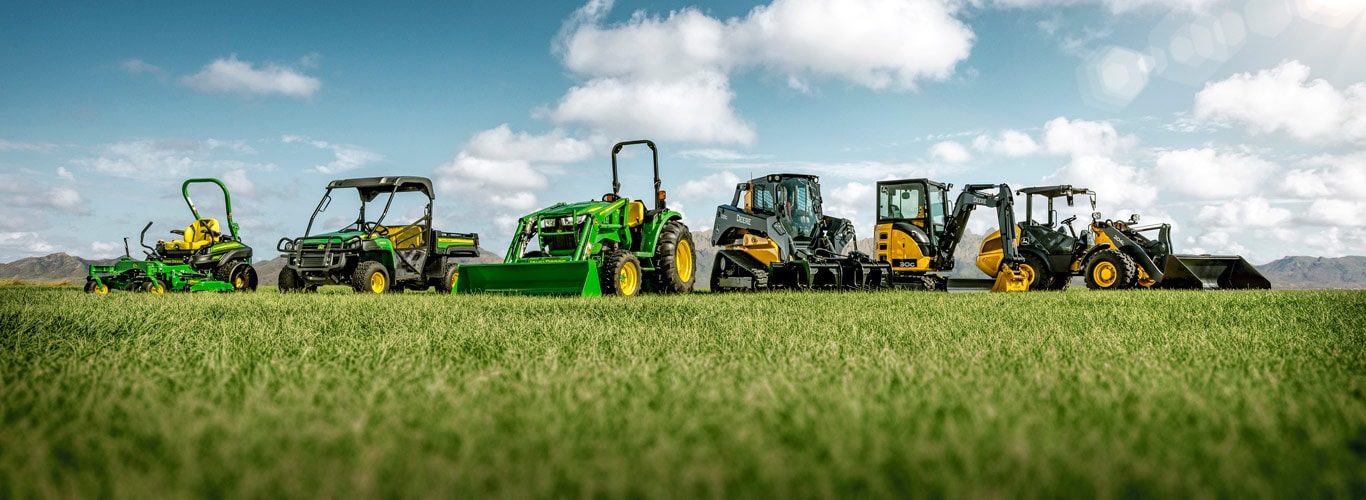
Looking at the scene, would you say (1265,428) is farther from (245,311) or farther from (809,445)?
(245,311)

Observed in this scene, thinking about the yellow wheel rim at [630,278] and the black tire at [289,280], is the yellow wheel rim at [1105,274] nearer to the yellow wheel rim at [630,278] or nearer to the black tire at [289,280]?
the yellow wheel rim at [630,278]

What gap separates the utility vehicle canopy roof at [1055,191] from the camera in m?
16.4

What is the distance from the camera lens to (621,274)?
1029cm

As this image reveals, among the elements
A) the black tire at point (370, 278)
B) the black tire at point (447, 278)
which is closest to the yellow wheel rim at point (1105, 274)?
the black tire at point (447, 278)

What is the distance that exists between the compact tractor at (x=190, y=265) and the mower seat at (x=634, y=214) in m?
6.74

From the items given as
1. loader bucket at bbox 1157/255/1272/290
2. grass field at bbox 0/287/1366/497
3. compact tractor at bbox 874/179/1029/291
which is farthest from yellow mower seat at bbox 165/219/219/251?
loader bucket at bbox 1157/255/1272/290

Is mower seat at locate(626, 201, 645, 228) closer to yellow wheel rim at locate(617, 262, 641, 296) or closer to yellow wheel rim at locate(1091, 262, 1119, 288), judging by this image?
yellow wheel rim at locate(617, 262, 641, 296)

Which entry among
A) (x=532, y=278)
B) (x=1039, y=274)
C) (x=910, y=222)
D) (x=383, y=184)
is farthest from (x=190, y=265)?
Result: (x=1039, y=274)

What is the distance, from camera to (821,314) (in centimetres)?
660

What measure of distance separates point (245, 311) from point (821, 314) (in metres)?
4.79

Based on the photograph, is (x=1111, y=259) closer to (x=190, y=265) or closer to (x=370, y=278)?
(x=370, y=278)

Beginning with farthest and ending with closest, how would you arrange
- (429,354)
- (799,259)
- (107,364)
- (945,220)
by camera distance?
1. (945,220)
2. (799,259)
3. (429,354)
4. (107,364)

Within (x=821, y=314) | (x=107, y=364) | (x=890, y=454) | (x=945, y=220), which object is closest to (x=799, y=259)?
(x=945, y=220)

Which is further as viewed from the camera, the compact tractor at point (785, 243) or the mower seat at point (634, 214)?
the compact tractor at point (785, 243)
